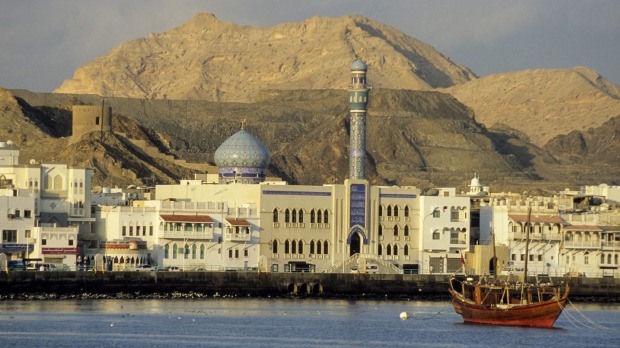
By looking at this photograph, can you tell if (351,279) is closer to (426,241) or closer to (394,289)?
(394,289)

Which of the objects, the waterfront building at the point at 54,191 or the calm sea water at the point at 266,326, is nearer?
the calm sea water at the point at 266,326

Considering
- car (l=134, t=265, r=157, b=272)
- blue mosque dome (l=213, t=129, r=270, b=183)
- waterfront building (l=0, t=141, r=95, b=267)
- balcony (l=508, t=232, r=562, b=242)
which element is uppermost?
blue mosque dome (l=213, t=129, r=270, b=183)

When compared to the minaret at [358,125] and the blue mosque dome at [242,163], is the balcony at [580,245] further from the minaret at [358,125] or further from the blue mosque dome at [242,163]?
the blue mosque dome at [242,163]

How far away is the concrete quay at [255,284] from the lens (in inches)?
4163

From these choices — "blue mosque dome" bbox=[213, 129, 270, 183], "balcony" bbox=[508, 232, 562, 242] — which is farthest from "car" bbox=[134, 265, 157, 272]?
"balcony" bbox=[508, 232, 562, 242]

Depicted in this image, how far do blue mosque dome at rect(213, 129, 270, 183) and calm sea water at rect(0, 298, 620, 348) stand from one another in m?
21.2

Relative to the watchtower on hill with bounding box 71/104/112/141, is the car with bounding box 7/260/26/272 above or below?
below

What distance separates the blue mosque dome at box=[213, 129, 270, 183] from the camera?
128750mm

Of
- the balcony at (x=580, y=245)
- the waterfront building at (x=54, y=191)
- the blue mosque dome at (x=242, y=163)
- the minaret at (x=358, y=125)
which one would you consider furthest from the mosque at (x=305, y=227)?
the balcony at (x=580, y=245)

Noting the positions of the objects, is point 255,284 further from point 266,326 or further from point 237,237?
point 266,326

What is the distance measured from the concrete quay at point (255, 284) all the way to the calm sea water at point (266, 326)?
2.76m

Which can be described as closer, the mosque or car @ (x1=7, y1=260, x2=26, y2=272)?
car @ (x1=7, y1=260, x2=26, y2=272)

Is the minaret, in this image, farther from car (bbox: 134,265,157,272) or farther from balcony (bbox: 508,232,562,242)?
car (bbox: 134,265,157,272)

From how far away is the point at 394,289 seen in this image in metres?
115
